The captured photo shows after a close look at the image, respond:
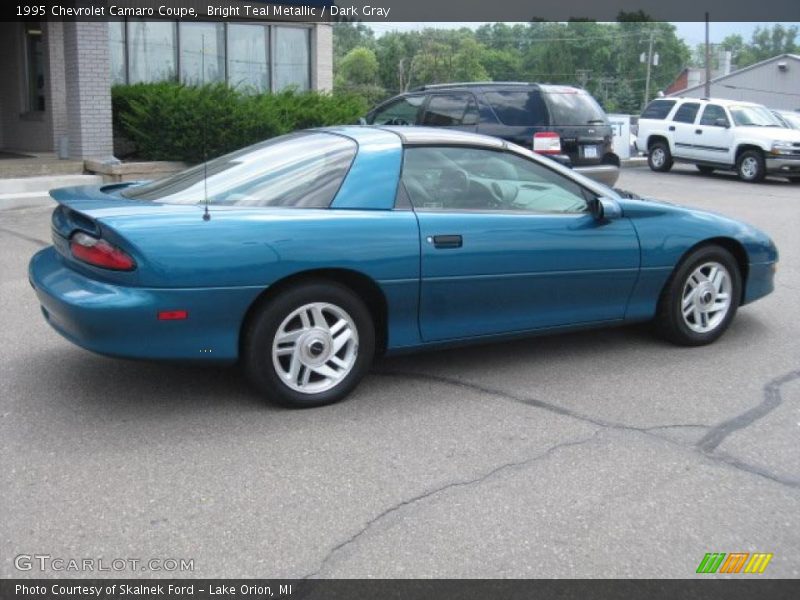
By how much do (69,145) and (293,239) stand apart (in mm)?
10547

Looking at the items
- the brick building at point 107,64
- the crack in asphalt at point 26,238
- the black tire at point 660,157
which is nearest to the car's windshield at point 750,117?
the black tire at point 660,157

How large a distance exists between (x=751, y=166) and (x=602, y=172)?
9195 mm

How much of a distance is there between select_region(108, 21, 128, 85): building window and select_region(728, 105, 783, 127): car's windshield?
13229 mm

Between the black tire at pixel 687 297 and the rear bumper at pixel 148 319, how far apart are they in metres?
2.84

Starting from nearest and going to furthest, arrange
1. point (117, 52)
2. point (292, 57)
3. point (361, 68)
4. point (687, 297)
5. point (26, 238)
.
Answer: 1. point (687, 297)
2. point (26, 238)
3. point (117, 52)
4. point (292, 57)
5. point (361, 68)

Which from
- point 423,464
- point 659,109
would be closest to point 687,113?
point 659,109

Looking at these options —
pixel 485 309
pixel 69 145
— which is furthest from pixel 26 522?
pixel 69 145

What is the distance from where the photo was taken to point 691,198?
1620 cm

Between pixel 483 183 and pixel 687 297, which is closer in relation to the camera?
pixel 483 183

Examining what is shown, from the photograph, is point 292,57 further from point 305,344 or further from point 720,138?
point 305,344

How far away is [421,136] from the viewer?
525cm

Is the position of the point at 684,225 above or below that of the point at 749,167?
below

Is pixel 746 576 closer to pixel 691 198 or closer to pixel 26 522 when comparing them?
pixel 26 522

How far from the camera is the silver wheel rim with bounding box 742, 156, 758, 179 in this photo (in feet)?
64.7
